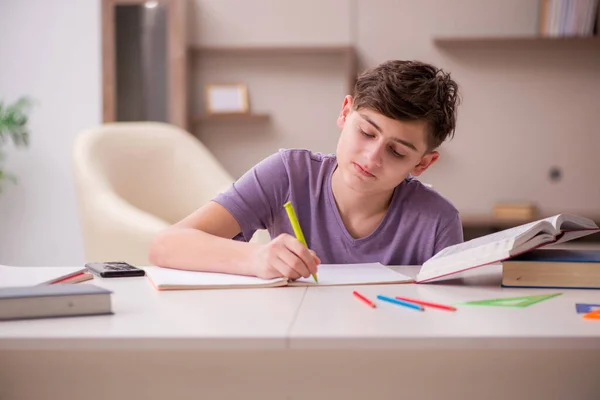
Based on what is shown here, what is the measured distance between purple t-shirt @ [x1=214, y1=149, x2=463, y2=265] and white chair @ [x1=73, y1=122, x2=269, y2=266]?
1.03 m

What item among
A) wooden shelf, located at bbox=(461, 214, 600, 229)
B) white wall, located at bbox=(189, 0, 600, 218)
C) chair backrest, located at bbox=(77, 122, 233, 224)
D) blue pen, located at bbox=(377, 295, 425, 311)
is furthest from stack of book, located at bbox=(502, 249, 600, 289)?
white wall, located at bbox=(189, 0, 600, 218)

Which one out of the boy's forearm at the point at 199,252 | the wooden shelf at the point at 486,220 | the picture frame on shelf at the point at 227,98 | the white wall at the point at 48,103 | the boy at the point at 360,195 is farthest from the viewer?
the white wall at the point at 48,103

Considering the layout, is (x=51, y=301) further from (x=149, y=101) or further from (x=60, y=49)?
(x=60, y=49)

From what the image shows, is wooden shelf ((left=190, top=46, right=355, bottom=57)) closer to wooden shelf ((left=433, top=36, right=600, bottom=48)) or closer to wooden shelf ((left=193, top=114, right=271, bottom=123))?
wooden shelf ((left=193, top=114, right=271, bottom=123))

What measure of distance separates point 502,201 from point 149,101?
1.91 metres

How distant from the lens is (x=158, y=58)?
3994 mm

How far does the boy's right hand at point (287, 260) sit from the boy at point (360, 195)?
0.24 ft

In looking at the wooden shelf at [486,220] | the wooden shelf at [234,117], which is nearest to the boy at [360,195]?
the wooden shelf at [486,220]

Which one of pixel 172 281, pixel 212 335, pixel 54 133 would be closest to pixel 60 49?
pixel 54 133

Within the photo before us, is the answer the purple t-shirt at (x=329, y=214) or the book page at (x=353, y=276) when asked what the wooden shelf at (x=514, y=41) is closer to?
the purple t-shirt at (x=329, y=214)

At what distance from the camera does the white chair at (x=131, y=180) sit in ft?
8.73

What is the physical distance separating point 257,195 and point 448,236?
41cm

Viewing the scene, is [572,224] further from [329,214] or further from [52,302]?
[52,302]

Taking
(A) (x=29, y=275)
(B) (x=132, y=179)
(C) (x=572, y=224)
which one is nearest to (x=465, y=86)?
(B) (x=132, y=179)
